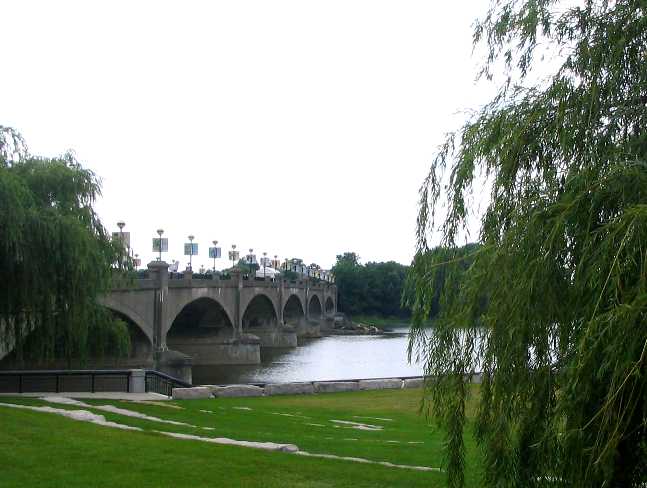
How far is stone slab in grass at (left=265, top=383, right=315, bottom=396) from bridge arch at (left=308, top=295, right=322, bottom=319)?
82.5m

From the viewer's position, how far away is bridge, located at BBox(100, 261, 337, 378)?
152 feet

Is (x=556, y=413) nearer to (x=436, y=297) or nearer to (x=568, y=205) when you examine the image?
(x=568, y=205)

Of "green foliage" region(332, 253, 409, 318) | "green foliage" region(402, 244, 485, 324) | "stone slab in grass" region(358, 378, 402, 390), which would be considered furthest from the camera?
"green foliage" region(332, 253, 409, 318)

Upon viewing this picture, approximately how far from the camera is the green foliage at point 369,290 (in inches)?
5354

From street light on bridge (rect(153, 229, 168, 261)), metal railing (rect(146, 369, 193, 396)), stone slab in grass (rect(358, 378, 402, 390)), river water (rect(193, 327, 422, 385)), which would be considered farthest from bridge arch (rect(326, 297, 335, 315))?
metal railing (rect(146, 369, 193, 396))

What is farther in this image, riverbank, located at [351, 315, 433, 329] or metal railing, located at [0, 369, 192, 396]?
riverbank, located at [351, 315, 433, 329]

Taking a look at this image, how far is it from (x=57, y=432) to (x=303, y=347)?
69.4 meters

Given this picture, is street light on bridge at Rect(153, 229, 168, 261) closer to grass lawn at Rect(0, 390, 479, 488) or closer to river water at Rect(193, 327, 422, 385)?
river water at Rect(193, 327, 422, 385)

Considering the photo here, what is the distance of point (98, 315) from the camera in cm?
2625

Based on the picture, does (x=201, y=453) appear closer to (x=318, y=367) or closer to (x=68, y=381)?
(x=68, y=381)

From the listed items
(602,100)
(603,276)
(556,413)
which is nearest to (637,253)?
→ (603,276)

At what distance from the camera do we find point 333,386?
1155 inches

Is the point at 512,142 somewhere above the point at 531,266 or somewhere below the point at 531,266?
above

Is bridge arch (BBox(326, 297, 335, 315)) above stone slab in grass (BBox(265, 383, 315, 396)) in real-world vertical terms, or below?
above
